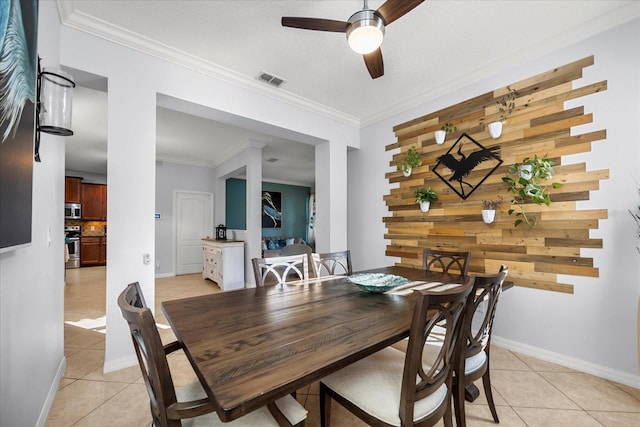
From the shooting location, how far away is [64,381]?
80.5 inches

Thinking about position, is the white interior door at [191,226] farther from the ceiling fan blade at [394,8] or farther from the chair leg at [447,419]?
the chair leg at [447,419]

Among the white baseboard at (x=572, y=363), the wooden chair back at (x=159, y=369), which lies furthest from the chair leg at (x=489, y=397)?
the wooden chair back at (x=159, y=369)

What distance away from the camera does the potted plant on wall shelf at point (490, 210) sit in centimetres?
267

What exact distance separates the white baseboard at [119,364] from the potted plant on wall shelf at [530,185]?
3.53 metres

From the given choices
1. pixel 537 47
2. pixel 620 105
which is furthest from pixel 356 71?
pixel 620 105

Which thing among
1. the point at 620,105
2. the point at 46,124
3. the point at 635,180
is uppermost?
the point at 620,105

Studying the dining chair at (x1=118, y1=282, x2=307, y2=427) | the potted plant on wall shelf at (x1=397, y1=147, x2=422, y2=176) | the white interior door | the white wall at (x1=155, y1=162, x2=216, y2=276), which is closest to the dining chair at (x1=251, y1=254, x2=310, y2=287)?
the dining chair at (x1=118, y1=282, x2=307, y2=427)

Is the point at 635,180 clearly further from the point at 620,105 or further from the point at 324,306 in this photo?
the point at 324,306

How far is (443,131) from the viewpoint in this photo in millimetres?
3104

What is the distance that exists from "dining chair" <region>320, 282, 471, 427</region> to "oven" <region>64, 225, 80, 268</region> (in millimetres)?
8715

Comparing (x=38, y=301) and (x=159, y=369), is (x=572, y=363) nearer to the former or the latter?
(x=159, y=369)

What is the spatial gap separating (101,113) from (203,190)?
9.69 ft

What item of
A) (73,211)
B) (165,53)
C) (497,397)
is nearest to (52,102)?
(165,53)

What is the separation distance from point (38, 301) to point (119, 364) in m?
0.98
